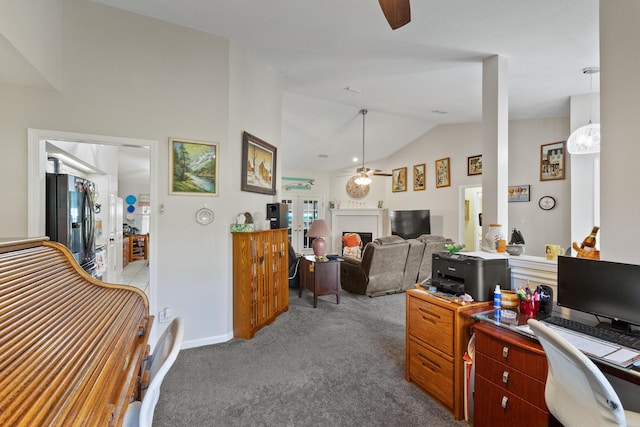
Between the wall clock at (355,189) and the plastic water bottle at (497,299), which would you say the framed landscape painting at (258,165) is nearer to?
the plastic water bottle at (497,299)

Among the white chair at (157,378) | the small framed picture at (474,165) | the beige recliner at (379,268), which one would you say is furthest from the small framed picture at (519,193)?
the white chair at (157,378)

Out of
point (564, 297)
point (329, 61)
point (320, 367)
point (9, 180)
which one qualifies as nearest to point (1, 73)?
point (9, 180)

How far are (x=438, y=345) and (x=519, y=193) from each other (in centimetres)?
417

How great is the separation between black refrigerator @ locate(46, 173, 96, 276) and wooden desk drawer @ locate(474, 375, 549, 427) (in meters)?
3.69

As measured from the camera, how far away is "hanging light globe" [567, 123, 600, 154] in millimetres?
2992

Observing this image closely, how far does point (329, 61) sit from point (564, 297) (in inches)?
122

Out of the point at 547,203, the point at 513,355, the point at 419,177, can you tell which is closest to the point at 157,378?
the point at 513,355

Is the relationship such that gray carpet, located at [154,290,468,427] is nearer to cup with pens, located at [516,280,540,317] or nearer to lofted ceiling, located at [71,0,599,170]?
cup with pens, located at [516,280,540,317]

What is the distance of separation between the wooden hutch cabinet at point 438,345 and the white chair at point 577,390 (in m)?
0.57

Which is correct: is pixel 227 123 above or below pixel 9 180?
above

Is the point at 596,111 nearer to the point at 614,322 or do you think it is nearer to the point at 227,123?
the point at 614,322

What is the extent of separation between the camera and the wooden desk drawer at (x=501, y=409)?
1.42m

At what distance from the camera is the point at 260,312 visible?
124 inches

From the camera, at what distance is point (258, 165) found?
354 cm
